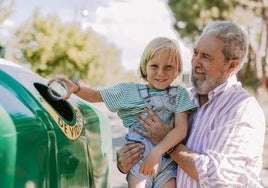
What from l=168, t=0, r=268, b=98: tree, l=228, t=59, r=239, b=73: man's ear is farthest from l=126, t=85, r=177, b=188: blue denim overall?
l=168, t=0, r=268, b=98: tree

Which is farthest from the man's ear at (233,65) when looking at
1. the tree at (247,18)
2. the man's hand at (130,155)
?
the tree at (247,18)

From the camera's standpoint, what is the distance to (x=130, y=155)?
2318mm

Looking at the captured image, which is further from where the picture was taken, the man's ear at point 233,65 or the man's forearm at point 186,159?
the man's ear at point 233,65

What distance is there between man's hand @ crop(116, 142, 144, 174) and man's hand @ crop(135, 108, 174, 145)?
6 cm

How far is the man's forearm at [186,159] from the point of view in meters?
2.28

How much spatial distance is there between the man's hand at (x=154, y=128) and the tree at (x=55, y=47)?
30.8 m

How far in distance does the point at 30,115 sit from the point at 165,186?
3.57ft

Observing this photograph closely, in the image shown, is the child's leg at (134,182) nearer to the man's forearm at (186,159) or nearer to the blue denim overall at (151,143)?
the blue denim overall at (151,143)

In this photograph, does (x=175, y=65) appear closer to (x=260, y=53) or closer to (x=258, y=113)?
(x=258, y=113)

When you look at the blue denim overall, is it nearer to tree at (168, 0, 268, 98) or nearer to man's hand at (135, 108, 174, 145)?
man's hand at (135, 108, 174, 145)

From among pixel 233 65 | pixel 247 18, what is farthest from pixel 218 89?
pixel 247 18

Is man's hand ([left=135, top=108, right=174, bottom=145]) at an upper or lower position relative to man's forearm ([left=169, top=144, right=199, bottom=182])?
upper

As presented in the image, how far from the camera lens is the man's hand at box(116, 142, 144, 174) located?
91.1 inches

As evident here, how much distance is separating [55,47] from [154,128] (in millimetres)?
39677
